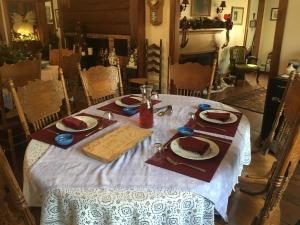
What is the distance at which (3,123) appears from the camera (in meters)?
2.43

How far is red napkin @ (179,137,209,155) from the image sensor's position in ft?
3.81

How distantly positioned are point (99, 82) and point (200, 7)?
155 inches

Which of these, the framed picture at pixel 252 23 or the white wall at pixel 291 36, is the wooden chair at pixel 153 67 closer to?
the white wall at pixel 291 36

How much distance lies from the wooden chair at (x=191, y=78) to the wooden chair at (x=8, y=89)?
1.36 metres

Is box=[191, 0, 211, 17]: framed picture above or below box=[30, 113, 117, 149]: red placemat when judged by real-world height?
above

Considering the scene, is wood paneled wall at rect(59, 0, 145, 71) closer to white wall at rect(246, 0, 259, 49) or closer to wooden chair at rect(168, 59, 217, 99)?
wooden chair at rect(168, 59, 217, 99)

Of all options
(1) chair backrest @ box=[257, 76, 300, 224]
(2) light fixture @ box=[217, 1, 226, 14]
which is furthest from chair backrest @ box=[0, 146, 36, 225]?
(2) light fixture @ box=[217, 1, 226, 14]

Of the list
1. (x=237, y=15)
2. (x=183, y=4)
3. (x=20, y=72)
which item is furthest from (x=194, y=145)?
(x=237, y=15)

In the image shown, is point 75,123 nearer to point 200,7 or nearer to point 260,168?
point 260,168

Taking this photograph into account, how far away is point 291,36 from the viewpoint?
2832 mm

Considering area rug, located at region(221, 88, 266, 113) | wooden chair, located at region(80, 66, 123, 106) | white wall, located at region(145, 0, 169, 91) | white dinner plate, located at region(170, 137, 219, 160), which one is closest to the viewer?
white dinner plate, located at region(170, 137, 219, 160)

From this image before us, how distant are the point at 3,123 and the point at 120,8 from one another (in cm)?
264

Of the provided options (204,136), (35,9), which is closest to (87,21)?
(35,9)

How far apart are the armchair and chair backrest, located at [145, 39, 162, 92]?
293 cm
